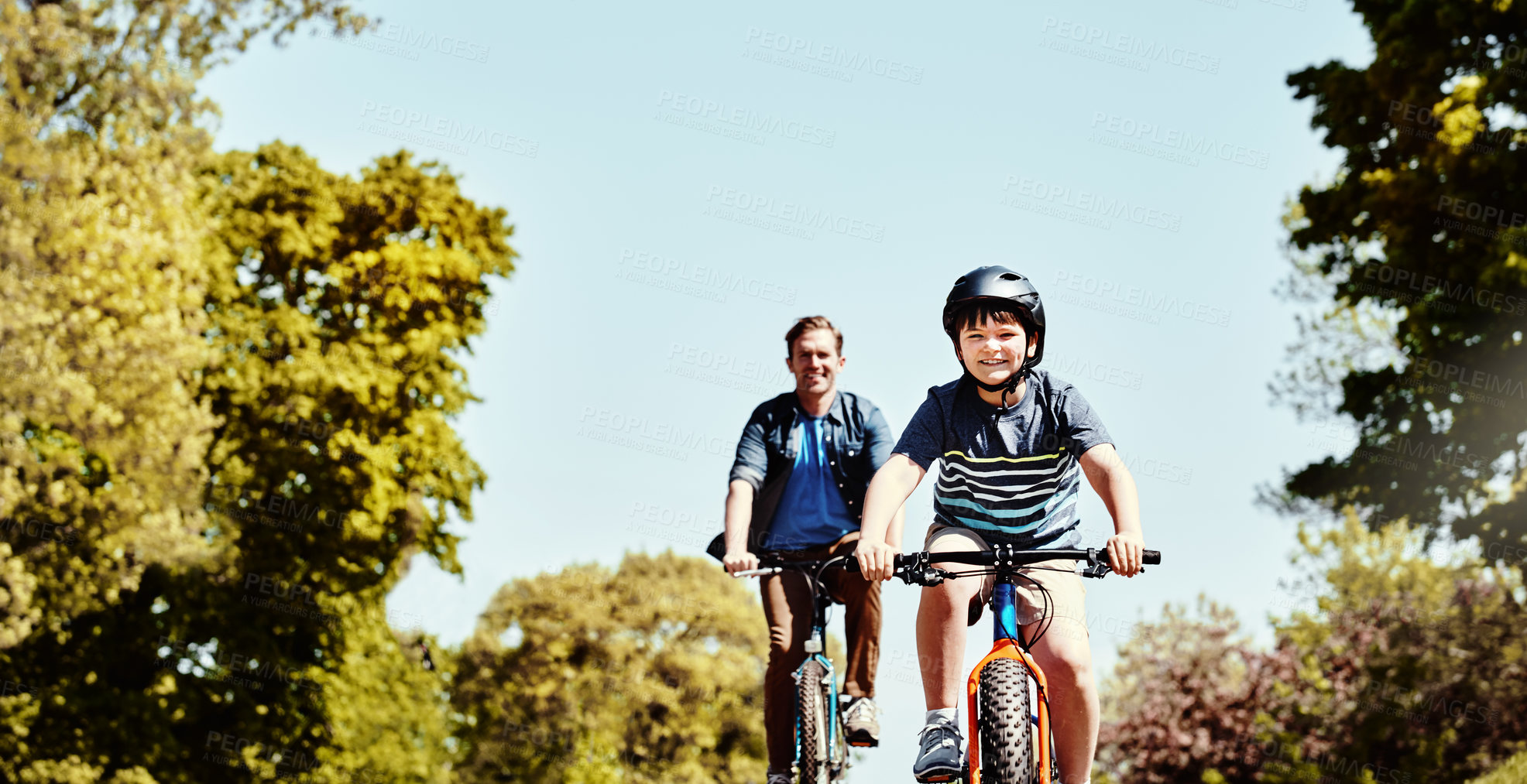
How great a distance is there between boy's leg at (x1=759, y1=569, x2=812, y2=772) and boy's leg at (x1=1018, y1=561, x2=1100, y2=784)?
7.45 feet

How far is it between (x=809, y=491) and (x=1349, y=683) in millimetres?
23540

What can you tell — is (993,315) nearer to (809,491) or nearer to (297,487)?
(809,491)

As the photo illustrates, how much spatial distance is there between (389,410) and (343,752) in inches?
264

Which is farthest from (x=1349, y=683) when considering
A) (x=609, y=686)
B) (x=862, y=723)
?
(x=862, y=723)

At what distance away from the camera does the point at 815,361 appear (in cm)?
709

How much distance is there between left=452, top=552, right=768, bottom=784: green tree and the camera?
37375 mm

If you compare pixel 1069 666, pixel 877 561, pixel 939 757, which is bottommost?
pixel 939 757

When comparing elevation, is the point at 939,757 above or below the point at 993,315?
below

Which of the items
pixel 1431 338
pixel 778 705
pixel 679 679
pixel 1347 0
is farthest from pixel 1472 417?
pixel 679 679

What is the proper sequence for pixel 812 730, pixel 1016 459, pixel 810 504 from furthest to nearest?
pixel 810 504 < pixel 812 730 < pixel 1016 459

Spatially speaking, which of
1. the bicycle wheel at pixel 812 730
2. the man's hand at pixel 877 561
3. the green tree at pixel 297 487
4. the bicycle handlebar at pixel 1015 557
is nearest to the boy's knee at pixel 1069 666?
the bicycle handlebar at pixel 1015 557

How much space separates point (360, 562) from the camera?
21141 millimetres

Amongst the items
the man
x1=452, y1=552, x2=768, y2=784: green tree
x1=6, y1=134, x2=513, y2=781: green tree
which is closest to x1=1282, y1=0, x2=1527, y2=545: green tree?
the man

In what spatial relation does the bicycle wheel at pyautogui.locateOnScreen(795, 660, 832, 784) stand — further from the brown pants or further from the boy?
the boy
